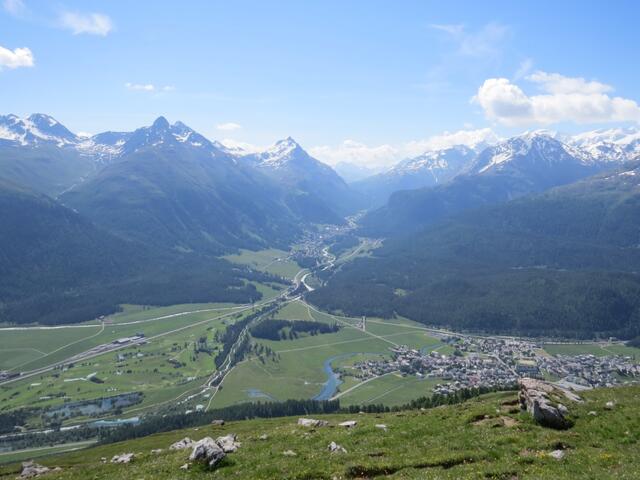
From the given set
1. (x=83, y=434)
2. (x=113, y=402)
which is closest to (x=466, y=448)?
(x=83, y=434)

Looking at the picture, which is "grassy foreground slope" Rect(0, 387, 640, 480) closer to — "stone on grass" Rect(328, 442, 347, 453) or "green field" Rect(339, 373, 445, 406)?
"stone on grass" Rect(328, 442, 347, 453)

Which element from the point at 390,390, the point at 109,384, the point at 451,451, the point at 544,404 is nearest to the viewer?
the point at 451,451

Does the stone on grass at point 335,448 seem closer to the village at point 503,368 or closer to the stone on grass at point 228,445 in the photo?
the stone on grass at point 228,445

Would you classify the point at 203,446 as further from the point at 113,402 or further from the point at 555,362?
the point at 555,362

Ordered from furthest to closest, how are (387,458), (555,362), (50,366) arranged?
(50,366)
(555,362)
(387,458)

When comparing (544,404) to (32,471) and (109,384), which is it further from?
(109,384)

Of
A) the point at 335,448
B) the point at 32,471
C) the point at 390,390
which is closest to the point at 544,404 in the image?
the point at 335,448

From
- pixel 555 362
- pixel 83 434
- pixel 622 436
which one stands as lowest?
pixel 555 362
